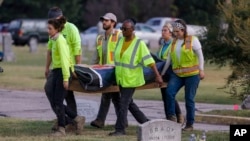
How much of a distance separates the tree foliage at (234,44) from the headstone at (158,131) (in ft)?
19.3

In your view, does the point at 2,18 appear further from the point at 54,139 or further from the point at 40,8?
the point at 54,139

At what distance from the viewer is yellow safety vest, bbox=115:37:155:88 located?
42.9 ft

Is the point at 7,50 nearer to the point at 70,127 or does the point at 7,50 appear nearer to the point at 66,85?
the point at 70,127

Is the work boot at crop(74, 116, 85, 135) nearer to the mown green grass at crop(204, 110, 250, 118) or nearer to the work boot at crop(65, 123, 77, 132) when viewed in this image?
the work boot at crop(65, 123, 77, 132)

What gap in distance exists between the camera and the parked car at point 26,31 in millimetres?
57719

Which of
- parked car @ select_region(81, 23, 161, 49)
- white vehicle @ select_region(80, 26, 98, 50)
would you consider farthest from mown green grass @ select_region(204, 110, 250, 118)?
parked car @ select_region(81, 23, 161, 49)

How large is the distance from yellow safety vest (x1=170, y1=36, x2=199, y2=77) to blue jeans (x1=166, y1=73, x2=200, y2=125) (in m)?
0.09

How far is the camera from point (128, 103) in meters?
13.2

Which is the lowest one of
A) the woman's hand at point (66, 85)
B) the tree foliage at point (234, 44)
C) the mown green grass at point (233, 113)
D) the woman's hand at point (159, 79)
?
the mown green grass at point (233, 113)

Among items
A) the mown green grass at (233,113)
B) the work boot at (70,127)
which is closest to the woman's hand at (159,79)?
the work boot at (70,127)

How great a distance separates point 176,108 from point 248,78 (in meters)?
3.40

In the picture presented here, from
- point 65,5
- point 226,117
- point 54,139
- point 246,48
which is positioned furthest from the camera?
point 65,5

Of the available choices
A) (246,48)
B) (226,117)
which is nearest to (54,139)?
(226,117)

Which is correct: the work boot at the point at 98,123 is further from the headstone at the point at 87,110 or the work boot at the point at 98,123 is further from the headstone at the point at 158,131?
the headstone at the point at 158,131
